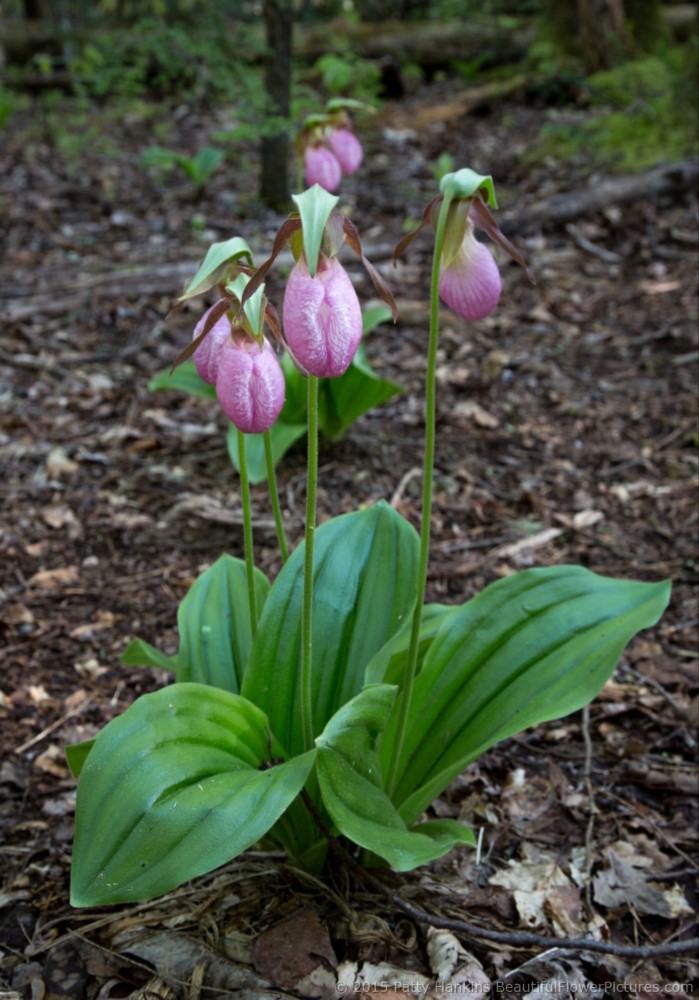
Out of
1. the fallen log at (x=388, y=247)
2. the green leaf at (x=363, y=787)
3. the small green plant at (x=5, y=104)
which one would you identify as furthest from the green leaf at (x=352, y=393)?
the small green plant at (x=5, y=104)

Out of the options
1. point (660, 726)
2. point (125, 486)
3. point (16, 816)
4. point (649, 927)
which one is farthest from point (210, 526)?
point (649, 927)

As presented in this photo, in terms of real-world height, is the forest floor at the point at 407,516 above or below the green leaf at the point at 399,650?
below

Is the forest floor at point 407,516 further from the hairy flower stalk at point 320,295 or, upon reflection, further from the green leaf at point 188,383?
the hairy flower stalk at point 320,295

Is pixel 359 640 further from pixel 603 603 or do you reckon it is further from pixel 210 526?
pixel 210 526

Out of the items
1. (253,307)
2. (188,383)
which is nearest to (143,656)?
(253,307)

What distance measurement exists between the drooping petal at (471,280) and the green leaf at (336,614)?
526mm

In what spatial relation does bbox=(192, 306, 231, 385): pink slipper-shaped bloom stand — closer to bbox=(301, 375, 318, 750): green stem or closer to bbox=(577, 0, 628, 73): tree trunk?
bbox=(301, 375, 318, 750): green stem

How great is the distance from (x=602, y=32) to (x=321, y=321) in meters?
6.76

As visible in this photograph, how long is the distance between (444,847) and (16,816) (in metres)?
0.98

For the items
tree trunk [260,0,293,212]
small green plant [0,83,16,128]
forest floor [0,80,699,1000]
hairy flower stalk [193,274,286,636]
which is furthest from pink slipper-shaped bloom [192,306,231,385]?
small green plant [0,83,16,128]

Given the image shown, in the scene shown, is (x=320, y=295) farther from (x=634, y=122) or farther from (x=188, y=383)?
(x=634, y=122)

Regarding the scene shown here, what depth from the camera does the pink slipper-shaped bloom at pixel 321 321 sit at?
116 centimetres

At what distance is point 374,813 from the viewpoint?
1.39 metres

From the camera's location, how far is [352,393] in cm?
306
